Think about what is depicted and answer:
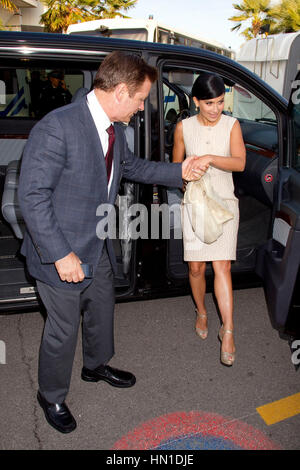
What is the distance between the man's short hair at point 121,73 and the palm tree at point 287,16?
71.8 ft

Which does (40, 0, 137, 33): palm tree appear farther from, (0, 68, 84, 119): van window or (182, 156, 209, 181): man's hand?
(182, 156, 209, 181): man's hand

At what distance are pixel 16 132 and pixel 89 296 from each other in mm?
3570

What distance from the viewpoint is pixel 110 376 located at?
8.19 ft

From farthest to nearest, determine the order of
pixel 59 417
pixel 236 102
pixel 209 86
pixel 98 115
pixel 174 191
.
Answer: pixel 236 102
pixel 174 191
pixel 209 86
pixel 59 417
pixel 98 115

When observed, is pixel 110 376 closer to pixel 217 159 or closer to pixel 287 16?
pixel 217 159

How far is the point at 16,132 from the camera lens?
5.21m

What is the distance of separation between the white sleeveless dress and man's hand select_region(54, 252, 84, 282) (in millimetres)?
962

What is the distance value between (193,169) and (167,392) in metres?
1.25

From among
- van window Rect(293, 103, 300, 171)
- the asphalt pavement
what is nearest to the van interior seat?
the asphalt pavement

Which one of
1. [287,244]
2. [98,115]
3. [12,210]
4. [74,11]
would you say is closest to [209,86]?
[98,115]

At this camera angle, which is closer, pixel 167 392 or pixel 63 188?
pixel 63 188

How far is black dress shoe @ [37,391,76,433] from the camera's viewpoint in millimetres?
2154

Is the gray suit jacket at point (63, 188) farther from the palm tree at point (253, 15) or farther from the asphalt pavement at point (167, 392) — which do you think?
the palm tree at point (253, 15)
